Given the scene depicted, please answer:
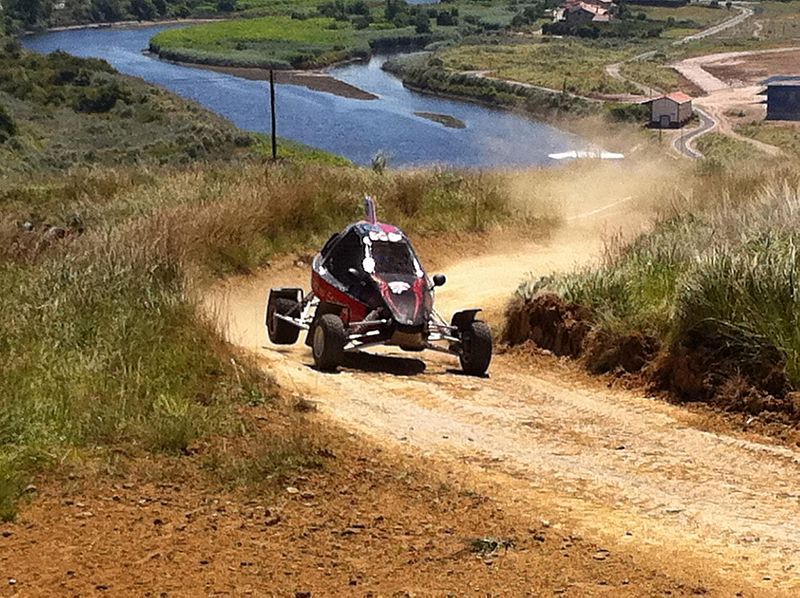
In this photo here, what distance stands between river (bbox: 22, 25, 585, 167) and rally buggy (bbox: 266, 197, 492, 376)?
2616 cm

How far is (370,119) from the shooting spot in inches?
2349

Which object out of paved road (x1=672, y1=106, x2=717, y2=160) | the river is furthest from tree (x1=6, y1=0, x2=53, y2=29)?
paved road (x1=672, y1=106, x2=717, y2=160)

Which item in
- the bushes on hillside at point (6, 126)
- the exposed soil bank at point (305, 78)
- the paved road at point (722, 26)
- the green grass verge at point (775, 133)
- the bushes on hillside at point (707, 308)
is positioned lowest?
the green grass verge at point (775, 133)

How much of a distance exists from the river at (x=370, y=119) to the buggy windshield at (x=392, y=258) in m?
26.4

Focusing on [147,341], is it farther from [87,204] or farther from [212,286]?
[87,204]

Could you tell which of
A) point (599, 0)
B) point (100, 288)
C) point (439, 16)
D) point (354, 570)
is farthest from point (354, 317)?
point (599, 0)

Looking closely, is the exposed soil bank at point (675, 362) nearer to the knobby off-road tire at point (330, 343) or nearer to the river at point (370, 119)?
the knobby off-road tire at point (330, 343)

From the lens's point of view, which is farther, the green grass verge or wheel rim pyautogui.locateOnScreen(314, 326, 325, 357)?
the green grass verge

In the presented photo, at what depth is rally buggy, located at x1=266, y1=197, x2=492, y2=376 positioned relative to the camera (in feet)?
33.0

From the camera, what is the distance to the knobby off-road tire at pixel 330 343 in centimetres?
985

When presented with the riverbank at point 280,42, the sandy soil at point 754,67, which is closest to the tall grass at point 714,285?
A: the sandy soil at point 754,67

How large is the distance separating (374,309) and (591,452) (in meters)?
3.49

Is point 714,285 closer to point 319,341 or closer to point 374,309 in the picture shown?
point 374,309

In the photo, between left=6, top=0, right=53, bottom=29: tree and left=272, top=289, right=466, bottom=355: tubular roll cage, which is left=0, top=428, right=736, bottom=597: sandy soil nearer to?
left=272, top=289, right=466, bottom=355: tubular roll cage
